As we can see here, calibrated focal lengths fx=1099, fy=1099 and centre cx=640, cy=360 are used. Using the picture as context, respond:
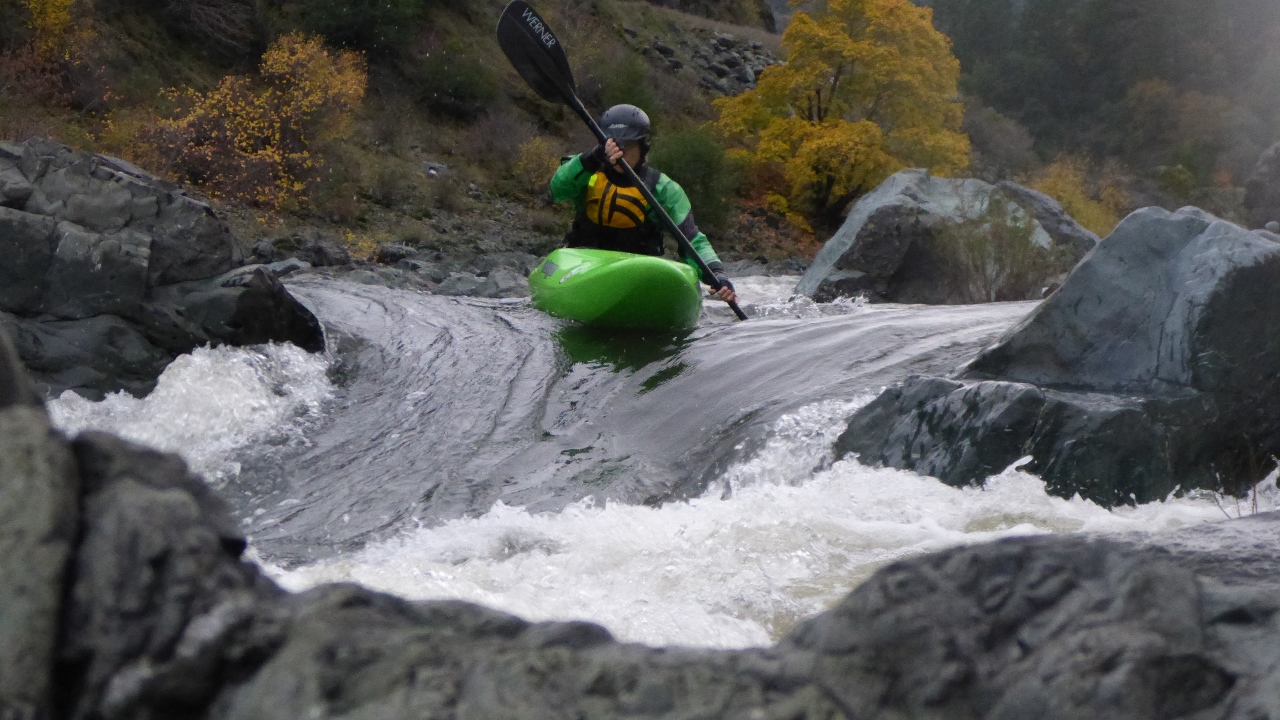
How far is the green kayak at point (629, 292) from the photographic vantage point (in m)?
6.35

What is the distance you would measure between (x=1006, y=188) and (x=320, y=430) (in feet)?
32.2

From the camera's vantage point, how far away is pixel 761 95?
18.5 m

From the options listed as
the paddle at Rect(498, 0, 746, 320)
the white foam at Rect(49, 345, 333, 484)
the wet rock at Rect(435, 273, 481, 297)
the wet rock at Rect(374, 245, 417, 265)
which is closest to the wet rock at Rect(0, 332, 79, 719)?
the white foam at Rect(49, 345, 333, 484)

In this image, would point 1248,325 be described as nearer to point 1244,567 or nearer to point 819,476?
point 819,476

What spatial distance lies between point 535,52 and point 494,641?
7804 millimetres

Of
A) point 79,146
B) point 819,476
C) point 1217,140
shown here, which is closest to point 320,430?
point 819,476

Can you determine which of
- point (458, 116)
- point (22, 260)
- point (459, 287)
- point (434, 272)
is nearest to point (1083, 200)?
point (434, 272)

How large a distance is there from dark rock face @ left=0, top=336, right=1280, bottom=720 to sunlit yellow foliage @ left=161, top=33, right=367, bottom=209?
13.5 meters

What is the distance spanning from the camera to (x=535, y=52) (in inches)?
336

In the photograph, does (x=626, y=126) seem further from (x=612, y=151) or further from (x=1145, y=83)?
(x=1145, y=83)

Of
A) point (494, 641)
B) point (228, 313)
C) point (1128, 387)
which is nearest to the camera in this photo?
point (494, 641)

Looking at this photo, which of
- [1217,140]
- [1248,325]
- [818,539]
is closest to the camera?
[818,539]

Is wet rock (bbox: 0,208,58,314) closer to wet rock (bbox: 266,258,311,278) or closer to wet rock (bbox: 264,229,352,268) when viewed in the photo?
wet rock (bbox: 266,258,311,278)

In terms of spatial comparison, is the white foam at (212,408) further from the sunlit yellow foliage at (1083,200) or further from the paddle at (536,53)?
the sunlit yellow foliage at (1083,200)
